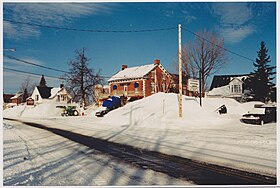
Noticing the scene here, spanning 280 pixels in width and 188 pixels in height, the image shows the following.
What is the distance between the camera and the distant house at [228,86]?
997 inches

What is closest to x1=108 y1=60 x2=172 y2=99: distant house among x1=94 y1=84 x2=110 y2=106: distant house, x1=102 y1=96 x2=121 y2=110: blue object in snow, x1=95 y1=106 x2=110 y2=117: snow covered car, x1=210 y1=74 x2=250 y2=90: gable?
x1=94 y1=84 x2=110 y2=106: distant house

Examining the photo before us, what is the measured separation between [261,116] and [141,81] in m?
16.2

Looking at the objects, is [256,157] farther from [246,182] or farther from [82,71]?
[82,71]

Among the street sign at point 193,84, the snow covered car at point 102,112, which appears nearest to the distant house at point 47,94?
the snow covered car at point 102,112

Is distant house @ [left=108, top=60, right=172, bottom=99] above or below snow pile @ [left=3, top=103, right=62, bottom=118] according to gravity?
above

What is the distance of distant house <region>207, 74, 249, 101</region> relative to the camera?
25.3 meters

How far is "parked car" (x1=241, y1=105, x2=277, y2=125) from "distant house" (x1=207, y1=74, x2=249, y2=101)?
41.9 ft

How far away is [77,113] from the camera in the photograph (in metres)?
23.5

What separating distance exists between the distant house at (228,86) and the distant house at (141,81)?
460 centimetres

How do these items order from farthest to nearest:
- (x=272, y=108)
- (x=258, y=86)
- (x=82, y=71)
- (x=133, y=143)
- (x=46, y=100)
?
1. (x=46, y=100)
2. (x=258, y=86)
3. (x=82, y=71)
4. (x=272, y=108)
5. (x=133, y=143)

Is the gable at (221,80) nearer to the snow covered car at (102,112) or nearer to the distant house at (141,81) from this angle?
the distant house at (141,81)

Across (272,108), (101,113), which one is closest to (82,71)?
(101,113)

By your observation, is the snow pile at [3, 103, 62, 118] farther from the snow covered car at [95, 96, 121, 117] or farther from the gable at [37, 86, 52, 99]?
the gable at [37, 86, 52, 99]

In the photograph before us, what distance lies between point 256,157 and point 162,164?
1925 millimetres
